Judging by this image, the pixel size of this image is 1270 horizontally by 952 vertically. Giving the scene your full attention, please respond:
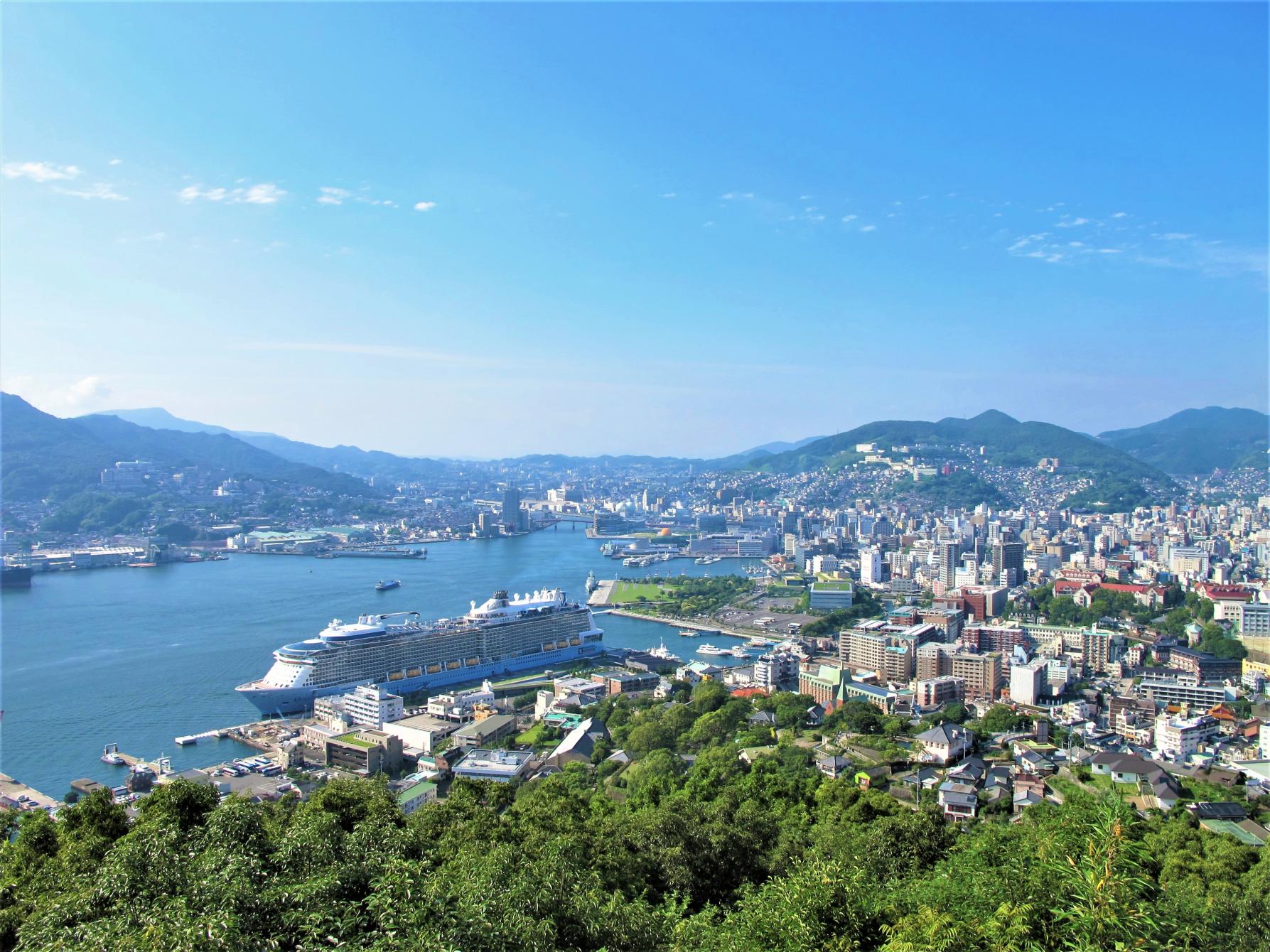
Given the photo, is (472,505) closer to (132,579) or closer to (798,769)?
(132,579)

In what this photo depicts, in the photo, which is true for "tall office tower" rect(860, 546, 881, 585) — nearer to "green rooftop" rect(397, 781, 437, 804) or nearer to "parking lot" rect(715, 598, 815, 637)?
"parking lot" rect(715, 598, 815, 637)

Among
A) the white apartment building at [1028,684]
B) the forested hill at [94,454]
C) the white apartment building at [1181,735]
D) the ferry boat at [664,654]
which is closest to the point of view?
the white apartment building at [1181,735]

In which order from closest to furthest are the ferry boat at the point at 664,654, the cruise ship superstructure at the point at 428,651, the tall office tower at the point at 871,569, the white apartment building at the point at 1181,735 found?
the white apartment building at the point at 1181,735 → the cruise ship superstructure at the point at 428,651 → the ferry boat at the point at 664,654 → the tall office tower at the point at 871,569

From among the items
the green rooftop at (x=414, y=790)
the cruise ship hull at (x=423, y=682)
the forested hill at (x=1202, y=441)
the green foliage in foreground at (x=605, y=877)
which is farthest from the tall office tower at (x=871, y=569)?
the forested hill at (x=1202, y=441)

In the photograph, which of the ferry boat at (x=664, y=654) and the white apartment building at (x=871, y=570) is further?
the white apartment building at (x=871, y=570)

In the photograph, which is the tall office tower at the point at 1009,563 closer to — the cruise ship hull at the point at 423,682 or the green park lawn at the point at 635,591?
the green park lawn at the point at 635,591
